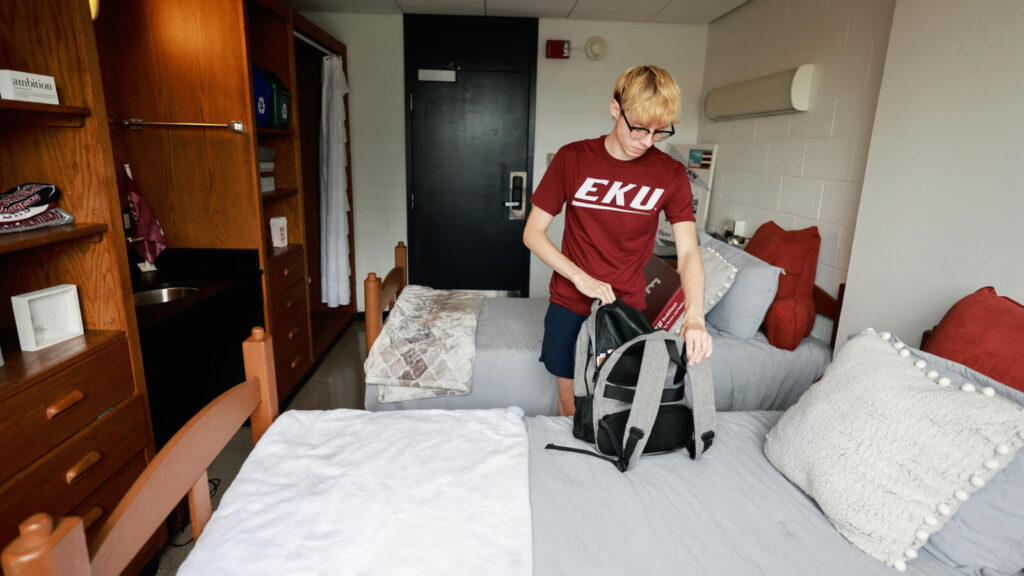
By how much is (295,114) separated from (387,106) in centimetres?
109

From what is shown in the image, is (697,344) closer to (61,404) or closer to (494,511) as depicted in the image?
(494,511)

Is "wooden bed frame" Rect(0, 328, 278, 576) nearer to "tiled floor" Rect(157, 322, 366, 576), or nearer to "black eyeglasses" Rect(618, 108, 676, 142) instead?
"tiled floor" Rect(157, 322, 366, 576)

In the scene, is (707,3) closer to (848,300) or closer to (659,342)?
(848,300)

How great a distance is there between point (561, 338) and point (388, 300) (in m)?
1.01

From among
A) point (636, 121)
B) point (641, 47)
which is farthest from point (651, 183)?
point (641, 47)

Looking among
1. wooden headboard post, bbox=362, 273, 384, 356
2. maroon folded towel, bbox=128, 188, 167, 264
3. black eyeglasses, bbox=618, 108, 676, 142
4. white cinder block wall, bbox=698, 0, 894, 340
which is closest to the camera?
black eyeglasses, bbox=618, 108, 676, 142

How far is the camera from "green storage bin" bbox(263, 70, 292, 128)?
2816 millimetres

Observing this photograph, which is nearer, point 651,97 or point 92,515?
point 651,97

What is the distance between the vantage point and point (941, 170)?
5.53 ft

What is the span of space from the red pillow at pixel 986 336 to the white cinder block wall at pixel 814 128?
934mm

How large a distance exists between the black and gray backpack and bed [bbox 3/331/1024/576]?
2.2 inches

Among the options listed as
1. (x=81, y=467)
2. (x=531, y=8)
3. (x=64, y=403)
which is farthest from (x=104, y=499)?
(x=531, y=8)

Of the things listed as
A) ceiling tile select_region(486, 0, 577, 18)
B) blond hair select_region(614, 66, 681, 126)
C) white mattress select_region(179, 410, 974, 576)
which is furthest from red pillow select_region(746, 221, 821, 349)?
ceiling tile select_region(486, 0, 577, 18)

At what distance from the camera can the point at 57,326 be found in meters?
1.54
